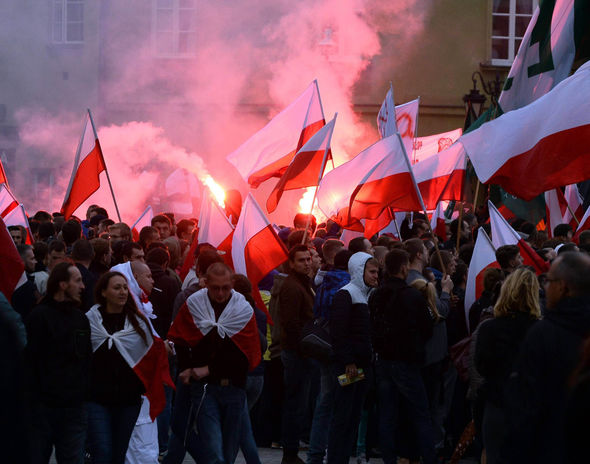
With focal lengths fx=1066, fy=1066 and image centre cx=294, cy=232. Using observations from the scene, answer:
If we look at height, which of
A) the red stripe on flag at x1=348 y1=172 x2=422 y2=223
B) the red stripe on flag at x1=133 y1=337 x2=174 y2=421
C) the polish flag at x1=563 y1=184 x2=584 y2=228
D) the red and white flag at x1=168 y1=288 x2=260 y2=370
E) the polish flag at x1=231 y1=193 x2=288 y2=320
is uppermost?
the polish flag at x1=563 y1=184 x2=584 y2=228

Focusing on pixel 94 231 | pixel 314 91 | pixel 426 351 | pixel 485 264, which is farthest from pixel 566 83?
pixel 94 231

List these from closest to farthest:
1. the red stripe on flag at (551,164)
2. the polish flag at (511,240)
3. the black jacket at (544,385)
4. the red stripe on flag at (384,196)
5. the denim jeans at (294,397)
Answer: the black jacket at (544,385)
the polish flag at (511,240)
the denim jeans at (294,397)
the red stripe on flag at (551,164)
the red stripe on flag at (384,196)

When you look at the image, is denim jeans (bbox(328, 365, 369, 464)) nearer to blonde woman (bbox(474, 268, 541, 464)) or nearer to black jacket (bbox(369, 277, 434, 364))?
black jacket (bbox(369, 277, 434, 364))

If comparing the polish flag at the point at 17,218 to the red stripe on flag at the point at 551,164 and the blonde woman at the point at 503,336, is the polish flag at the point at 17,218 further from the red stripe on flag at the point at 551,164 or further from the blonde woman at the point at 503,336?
the blonde woman at the point at 503,336

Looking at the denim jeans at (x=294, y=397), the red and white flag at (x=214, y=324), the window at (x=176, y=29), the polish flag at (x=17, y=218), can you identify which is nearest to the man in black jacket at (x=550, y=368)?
the red and white flag at (x=214, y=324)

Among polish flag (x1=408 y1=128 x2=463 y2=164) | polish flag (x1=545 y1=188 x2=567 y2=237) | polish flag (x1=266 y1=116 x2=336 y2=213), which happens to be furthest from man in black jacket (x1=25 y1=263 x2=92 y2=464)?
polish flag (x1=408 y1=128 x2=463 y2=164)

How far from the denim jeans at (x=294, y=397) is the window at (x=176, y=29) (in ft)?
48.5

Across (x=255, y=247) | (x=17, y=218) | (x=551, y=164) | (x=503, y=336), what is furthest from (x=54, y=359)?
(x=17, y=218)

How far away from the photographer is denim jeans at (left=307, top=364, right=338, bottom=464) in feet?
25.6

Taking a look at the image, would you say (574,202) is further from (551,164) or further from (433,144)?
(433,144)

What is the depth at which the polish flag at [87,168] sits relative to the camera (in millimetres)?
11180

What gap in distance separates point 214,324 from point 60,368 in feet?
3.32

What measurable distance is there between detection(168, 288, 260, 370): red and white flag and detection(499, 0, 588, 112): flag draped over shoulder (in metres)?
5.73

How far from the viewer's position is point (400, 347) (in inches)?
296
